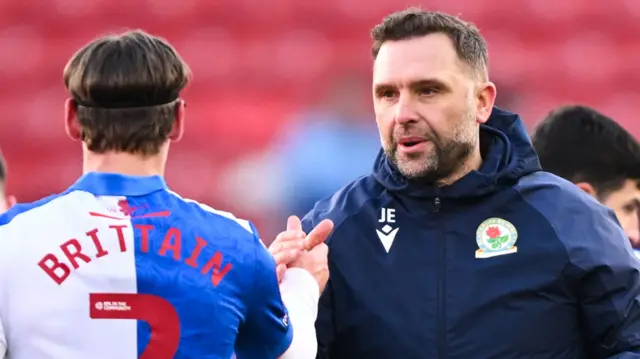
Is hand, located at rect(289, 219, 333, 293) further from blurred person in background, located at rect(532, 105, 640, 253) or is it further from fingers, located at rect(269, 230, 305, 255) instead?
blurred person in background, located at rect(532, 105, 640, 253)

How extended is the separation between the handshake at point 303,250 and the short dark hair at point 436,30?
54 centimetres

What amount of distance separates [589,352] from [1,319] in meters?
1.40

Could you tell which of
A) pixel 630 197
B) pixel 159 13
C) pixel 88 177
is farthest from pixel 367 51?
pixel 88 177

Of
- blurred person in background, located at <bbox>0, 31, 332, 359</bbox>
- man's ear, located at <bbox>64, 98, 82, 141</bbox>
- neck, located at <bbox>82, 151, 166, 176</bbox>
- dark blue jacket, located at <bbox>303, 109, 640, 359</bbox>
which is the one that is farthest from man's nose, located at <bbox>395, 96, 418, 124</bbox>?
man's ear, located at <bbox>64, 98, 82, 141</bbox>

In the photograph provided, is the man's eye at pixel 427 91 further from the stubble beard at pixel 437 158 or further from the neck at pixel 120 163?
the neck at pixel 120 163

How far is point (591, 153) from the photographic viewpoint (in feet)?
12.5

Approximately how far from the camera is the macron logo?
3.06 metres

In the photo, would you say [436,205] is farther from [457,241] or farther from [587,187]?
[587,187]

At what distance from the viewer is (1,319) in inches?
93.0

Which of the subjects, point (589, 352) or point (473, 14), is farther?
point (473, 14)

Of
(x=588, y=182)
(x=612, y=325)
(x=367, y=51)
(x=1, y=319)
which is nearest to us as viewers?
(x=1, y=319)

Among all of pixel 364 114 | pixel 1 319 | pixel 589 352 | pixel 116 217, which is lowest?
pixel 589 352

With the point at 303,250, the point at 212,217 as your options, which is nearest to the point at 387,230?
the point at 303,250

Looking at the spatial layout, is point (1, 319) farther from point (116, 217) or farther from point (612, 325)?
point (612, 325)
